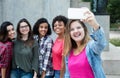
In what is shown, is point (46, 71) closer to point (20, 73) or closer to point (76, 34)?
point (20, 73)

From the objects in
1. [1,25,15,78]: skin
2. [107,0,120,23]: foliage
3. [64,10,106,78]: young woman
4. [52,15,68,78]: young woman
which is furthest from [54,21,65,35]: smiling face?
[107,0,120,23]: foliage

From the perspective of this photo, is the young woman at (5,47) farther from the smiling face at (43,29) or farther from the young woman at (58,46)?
the young woman at (58,46)

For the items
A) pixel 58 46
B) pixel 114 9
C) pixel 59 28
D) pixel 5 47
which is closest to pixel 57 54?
pixel 58 46

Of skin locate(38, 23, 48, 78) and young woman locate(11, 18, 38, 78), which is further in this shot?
skin locate(38, 23, 48, 78)

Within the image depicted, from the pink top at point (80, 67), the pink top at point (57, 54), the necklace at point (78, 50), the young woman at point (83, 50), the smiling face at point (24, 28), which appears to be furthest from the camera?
the smiling face at point (24, 28)

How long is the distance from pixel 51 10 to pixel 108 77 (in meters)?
2.01

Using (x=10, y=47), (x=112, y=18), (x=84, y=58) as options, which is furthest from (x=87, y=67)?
(x=112, y=18)

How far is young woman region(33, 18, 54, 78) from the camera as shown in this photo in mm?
5172

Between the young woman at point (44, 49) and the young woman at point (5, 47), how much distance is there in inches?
15.1

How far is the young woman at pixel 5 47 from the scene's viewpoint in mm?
5133

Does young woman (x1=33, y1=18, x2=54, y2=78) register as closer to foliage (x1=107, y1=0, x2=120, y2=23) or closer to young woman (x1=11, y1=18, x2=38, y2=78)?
young woman (x1=11, y1=18, x2=38, y2=78)

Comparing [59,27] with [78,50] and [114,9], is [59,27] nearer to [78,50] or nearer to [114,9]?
[78,50]

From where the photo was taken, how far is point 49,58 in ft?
17.0

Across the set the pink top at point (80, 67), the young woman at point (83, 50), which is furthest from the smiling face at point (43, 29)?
the pink top at point (80, 67)
